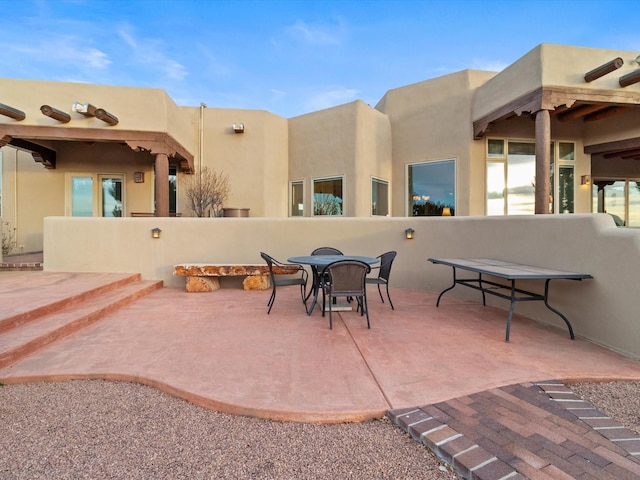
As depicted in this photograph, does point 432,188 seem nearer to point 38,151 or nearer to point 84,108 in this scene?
point 84,108

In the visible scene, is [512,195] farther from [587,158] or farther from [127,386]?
[127,386]

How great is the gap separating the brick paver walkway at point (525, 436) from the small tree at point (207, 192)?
911 cm

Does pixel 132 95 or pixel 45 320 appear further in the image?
pixel 132 95

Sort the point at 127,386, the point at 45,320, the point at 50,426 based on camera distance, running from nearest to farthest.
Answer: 1. the point at 50,426
2. the point at 127,386
3. the point at 45,320

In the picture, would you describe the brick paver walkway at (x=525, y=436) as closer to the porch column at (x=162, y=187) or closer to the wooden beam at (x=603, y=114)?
the porch column at (x=162, y=187)

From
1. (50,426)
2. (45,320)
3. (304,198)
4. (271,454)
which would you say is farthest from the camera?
(304,198)

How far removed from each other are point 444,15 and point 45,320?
14.5 meters

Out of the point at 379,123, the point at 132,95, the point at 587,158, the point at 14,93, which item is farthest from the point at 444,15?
the point at 14,93

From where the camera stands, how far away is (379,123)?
10.3 meters

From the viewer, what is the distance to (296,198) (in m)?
11.5

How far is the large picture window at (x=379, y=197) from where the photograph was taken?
1016cm

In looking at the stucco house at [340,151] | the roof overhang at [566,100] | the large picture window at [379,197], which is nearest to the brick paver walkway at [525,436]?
the stucco house at [340,151]

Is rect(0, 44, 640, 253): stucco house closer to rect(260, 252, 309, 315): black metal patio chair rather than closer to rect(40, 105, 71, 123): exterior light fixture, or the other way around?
rect(40, 105, 71, 123): exterior light fixture

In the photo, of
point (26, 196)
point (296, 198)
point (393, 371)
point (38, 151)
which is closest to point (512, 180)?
point (296, 198)
